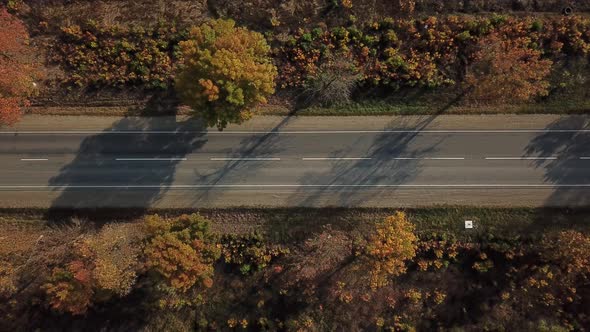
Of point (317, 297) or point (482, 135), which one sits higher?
point (482, 135)

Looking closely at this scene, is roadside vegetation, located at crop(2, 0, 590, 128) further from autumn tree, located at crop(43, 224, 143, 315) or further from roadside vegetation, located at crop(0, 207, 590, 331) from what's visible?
autumn tree, located at crop(43, 224, 143, 315)

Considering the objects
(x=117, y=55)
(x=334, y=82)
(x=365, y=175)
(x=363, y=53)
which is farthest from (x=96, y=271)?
(x=363, y=53)

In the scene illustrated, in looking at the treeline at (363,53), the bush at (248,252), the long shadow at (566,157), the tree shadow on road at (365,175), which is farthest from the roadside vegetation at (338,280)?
the treeline at (363,53)

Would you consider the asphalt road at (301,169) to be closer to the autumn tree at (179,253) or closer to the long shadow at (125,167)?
the long shadow at (125,167)

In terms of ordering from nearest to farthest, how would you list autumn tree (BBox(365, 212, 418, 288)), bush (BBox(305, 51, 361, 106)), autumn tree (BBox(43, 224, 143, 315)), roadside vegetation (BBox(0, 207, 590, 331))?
autumn tree (BBox(43, 224, 143, 315))
autumn tree (BBox(365, 212, 418, 288))
roadside vegetation (BBox(0, 207, 590, 331))
bush (BBox(305, 51, 361, 106))

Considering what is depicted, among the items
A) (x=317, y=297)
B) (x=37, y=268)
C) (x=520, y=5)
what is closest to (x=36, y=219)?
(x=37, y=268)

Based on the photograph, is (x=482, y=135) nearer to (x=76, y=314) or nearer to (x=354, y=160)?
(x=354, y=160)

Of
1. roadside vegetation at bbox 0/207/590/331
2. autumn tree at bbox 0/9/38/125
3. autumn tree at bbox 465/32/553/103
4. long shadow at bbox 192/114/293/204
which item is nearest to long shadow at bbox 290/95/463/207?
roadside vegetation at bbox 0/207/590/331
